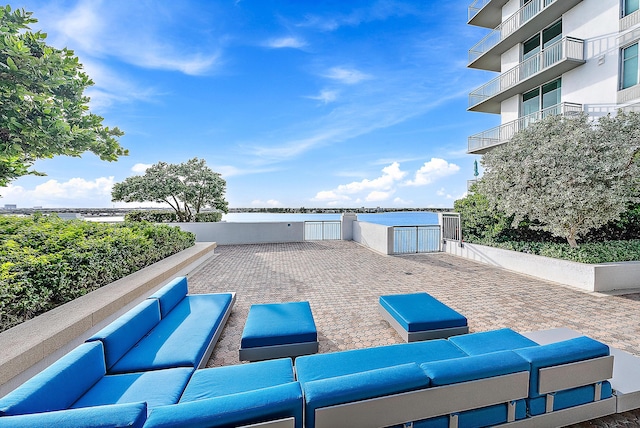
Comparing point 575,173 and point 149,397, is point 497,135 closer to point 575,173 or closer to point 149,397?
point 575,173

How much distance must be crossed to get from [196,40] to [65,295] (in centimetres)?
854

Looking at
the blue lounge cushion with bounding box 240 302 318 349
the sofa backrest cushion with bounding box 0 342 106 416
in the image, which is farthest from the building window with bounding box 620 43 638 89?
the sofa backrest cushion with bounding box 0 342 106 416

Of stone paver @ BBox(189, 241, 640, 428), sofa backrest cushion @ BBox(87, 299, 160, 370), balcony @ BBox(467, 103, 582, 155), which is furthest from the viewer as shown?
balcony @ BBox(467, 103, 582, 155)

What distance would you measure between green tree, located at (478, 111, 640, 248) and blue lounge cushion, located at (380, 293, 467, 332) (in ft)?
17.1

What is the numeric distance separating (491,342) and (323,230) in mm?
12249

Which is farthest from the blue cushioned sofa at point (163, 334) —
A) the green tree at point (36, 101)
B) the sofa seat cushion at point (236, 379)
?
the green tree at point (36, 101)

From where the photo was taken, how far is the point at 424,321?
12.8 ft

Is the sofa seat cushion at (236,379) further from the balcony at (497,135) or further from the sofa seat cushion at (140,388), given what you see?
the balcony at (497,135)

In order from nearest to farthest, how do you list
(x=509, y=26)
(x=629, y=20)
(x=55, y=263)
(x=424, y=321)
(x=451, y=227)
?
(x=424, y=321), (x=55, y=263), (x=629, y=20), (x=451, y=227), (x=509, y=26)

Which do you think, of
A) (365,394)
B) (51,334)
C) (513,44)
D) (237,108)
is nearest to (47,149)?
(51,334)

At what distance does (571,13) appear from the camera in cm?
1139

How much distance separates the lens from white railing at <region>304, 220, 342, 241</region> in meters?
15.1

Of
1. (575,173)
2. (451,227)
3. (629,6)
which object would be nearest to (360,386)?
(575,173)

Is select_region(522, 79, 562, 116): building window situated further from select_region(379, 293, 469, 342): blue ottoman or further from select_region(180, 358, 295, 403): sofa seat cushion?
select_region(180, 358, 295, 403): sofa seat cushion
